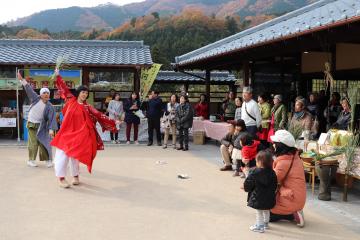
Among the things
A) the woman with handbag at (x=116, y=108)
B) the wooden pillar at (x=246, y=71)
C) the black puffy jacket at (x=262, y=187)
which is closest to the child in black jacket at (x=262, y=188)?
the black puffy jacket at (x=262, y=187)

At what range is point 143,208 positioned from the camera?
5441mm

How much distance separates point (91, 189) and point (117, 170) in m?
1.70

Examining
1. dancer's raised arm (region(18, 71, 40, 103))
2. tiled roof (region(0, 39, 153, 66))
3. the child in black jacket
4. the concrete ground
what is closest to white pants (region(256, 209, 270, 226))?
the child in black jacket

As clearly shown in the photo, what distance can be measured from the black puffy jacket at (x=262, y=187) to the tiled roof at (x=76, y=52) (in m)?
9.24

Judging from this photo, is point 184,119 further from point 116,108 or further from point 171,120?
point 116,108

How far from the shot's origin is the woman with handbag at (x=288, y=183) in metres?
4.71

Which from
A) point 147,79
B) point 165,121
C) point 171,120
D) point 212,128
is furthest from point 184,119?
point 147,79

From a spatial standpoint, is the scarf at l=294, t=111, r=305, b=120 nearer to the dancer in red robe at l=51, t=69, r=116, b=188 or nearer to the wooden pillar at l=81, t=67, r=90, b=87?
the dancer in red robe at l=51, t=69, r=116, b=188

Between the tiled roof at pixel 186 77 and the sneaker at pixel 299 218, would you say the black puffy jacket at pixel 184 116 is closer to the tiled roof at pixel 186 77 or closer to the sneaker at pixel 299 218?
the sneaker at pixel 299 218

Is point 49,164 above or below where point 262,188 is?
below

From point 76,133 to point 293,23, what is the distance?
5018mm

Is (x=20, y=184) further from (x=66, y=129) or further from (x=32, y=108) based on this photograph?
(x=32, y=108)

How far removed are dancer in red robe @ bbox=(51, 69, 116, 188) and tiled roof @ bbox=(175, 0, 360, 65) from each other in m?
3.68

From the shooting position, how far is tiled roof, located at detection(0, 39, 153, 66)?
43.4 feet
